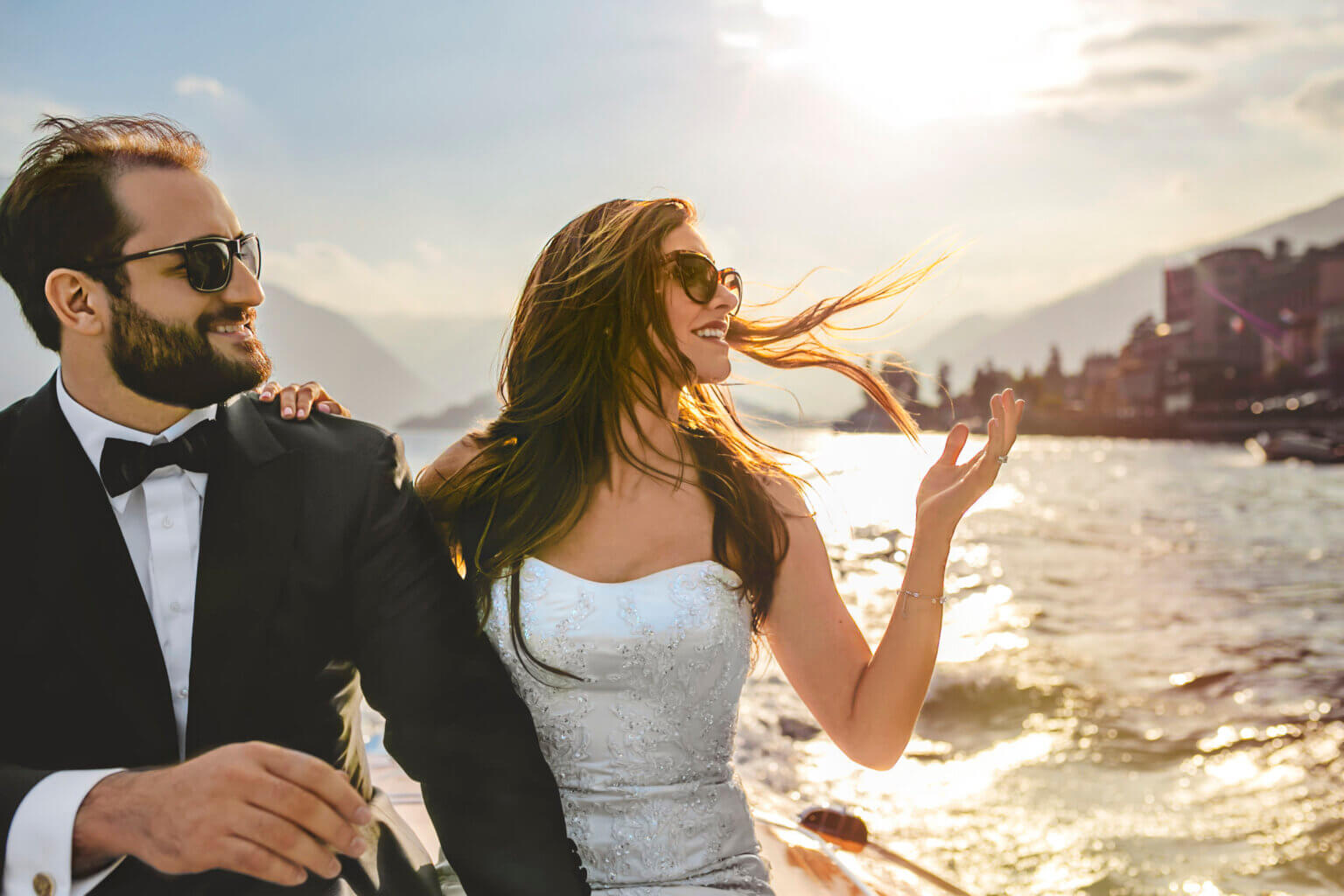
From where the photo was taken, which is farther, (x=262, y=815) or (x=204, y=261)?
(x=204, y=261)

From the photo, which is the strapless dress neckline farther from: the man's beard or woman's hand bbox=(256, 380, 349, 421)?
the man's beard

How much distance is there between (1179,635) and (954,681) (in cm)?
868

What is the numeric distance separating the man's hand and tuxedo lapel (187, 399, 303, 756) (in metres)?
0.35

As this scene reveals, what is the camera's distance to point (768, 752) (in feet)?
39.6

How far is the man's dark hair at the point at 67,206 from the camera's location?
176cm

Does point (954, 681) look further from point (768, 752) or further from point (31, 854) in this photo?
point (31, 854)

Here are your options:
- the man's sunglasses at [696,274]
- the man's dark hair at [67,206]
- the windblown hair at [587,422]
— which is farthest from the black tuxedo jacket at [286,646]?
the man's sunglasses at [696,274]

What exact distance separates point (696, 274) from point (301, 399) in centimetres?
93

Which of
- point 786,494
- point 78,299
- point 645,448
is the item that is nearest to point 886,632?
point 786,494

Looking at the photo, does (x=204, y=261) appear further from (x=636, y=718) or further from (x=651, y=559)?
(x=636, y=718)

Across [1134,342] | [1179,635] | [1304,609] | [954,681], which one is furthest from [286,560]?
[1134,342]

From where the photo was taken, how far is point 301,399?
203cm

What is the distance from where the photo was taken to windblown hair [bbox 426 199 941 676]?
229 cm

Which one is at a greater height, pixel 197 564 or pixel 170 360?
pixel 170 360
